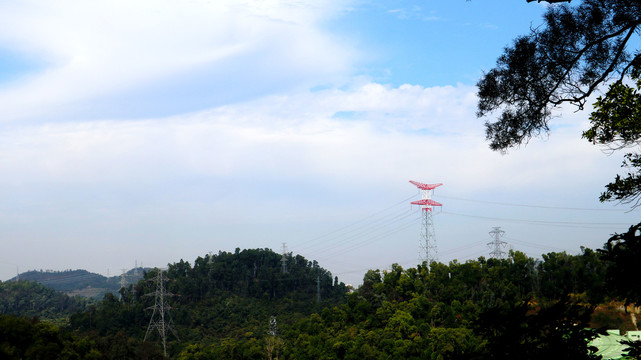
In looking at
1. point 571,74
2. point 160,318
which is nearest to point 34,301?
point 160,318

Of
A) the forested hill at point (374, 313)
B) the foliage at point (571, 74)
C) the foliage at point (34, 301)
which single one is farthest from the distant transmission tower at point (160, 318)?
the foliage at point (34, 301)

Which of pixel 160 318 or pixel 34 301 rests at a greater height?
pixel 34 301

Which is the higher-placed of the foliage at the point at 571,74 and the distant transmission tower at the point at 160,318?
the foliage at the point at 571,74

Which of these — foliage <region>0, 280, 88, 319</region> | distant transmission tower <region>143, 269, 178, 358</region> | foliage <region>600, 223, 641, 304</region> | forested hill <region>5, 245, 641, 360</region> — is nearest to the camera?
foliage <region>600, 223, 641, 304</region>

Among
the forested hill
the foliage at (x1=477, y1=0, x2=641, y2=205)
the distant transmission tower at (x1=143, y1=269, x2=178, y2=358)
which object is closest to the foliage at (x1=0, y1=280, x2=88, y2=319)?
the forested hill

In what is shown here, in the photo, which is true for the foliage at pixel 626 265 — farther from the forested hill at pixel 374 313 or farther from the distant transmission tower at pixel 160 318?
the distant transmission tower at pixel 160 318

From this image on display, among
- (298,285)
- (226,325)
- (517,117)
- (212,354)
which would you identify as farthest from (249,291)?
(517,117)

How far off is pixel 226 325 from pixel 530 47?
7825 cm

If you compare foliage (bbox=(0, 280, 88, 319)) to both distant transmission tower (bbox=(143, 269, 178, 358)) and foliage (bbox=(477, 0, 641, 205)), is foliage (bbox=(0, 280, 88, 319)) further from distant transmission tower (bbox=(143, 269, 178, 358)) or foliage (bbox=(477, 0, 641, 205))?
foliage (bbox=(477, 0, 641, 205))

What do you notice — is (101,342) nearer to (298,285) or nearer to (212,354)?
(212,354)

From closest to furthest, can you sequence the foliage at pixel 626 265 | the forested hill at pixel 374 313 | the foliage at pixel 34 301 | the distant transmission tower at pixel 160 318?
the foliage at pixel 626 265, the forested hill at pixel 374 313, the distant transmission tower at pixel 160 318, the foliage at pixel 34 301

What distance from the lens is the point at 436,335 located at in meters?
33.2

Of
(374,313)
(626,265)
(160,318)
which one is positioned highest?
(626,265)

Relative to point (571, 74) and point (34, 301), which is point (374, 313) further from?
point (34, 301)
